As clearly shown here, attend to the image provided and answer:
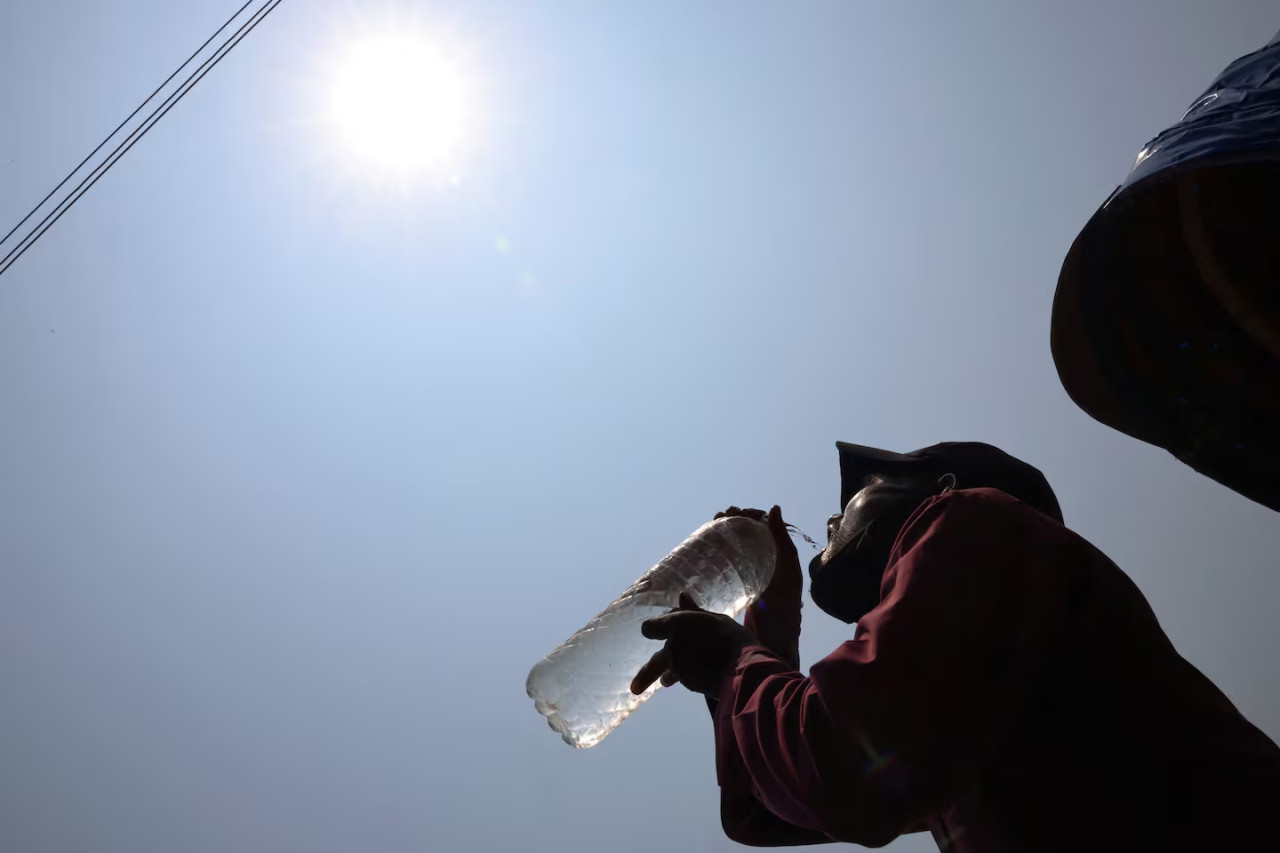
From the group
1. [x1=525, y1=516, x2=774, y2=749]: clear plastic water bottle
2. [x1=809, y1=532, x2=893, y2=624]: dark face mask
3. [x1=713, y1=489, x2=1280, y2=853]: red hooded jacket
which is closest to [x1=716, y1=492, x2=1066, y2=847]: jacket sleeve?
[x1=713, y1=489, x2=1280, y2=853]: red hooded jacket

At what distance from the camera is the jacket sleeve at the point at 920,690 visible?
1.30m

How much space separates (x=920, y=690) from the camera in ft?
4.29

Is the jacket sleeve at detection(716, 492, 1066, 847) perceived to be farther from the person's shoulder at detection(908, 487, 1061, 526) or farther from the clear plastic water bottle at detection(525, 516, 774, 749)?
the clear plastic water bottle at detection(525, 516, 774, 749)

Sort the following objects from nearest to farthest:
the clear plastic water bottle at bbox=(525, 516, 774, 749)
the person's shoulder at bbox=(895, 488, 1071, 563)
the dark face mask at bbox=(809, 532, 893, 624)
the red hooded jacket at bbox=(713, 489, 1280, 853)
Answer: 1. the red hooded jacket at bbox=(713, 489, 1280, 853)
2. the person's shoulder at bbox=(895, 488, 1071, 563)
3. the dark face mask at bbox=(809, 532, 893, 624)
4. the clear plastic water bottle at bbox=(525, 516, 774, 749)

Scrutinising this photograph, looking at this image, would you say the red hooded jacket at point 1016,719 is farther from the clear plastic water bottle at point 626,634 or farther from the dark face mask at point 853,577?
the clear plastic water bottle at point 626,634

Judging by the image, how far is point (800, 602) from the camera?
2.32m

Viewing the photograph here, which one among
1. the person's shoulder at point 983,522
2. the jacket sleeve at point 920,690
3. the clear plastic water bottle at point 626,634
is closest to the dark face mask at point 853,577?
the clear plastic water bottle at point 626,634

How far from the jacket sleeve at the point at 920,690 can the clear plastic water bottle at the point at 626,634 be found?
137cm

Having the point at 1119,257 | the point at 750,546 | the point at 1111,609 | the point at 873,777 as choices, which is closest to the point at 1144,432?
the point at 1119,257

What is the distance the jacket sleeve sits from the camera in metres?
1.30

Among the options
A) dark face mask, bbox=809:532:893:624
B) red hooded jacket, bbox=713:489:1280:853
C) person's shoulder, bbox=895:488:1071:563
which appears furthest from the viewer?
dark face mask, bbox=809:532:893:624

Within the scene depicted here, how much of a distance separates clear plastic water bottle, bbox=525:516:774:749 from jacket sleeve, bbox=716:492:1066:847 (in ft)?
4.50

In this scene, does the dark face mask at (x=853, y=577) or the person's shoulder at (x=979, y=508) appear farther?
the dark face mask at (x=853, y=577)

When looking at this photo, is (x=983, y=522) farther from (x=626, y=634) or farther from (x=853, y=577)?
(x=626, y=634)
